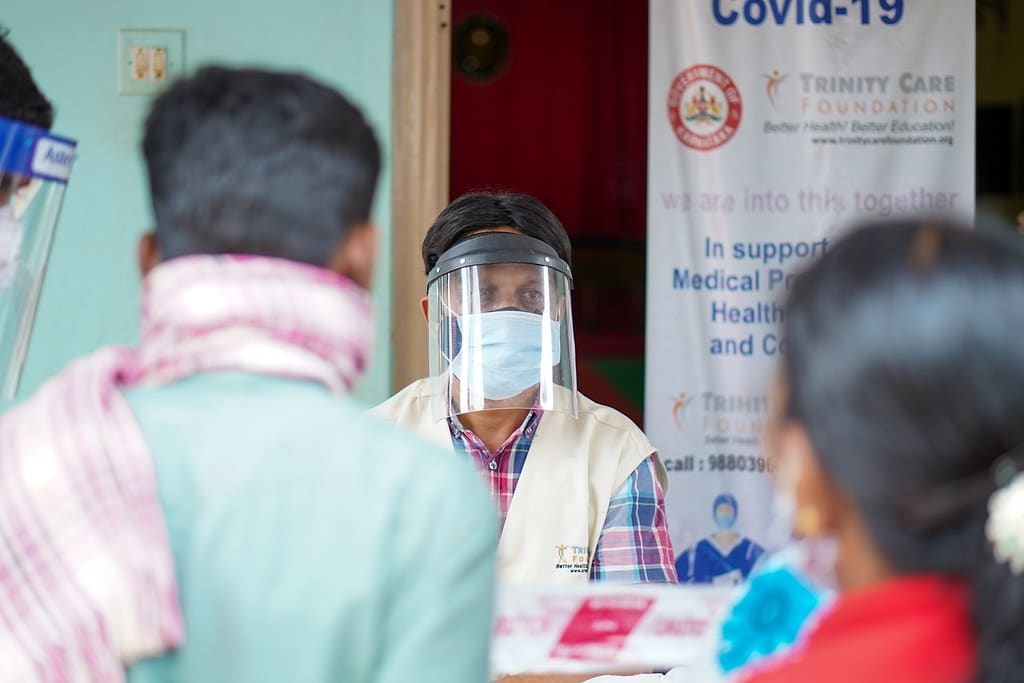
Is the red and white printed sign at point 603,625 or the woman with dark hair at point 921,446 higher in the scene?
the woman with dark hair at point 921,446

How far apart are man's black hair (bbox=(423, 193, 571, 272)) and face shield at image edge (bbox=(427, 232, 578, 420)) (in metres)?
0.07

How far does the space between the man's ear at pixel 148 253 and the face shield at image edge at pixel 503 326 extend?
3.59 ft

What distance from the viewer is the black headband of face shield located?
2273mm

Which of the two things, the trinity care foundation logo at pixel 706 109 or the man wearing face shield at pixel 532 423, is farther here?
the trinity care foundation logo at pixel 706 109

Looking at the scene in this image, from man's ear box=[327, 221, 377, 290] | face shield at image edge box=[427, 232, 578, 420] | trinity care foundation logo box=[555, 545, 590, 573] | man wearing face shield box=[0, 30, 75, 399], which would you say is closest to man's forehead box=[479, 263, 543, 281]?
face shield at image edge box=[427, 232, 578, 420]

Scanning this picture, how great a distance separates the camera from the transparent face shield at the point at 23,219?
156 cm

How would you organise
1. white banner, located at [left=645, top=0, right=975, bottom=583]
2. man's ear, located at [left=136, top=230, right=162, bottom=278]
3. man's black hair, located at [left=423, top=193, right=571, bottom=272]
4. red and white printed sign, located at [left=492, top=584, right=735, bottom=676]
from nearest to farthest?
man's ear, located at [left=136, top=230, right=162, bottom=278] < red and white printed sign, located at [left=492, top=584, right=735, bottom=676] < man's black hair, located at [left=423, top=193, right=571, bottom=272] < white banner, located at [left=645, top=0, right=975, bottom=583]

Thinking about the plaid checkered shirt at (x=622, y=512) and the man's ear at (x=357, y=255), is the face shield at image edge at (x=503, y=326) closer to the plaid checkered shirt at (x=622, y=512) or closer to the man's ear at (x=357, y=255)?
the plaid checkered shirt at (x=622, y=512)

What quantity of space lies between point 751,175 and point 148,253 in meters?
2.41

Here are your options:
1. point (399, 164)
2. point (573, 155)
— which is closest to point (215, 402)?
point (399, 164)

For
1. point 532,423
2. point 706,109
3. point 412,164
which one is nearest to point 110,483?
point 532,423

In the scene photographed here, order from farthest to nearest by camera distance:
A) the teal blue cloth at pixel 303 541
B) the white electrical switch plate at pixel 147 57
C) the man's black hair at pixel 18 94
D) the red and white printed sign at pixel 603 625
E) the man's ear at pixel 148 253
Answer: the white electrical switch plate at pixel 147 57 < the man's black hair at pixel 18 94 < the red and white printed sign at pixel 603 625 < the man's ear at pixel 148 253 < the teal blue cloth at pixel 303 541

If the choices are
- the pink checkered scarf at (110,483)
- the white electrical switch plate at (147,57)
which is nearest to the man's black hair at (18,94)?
the pink checkered scarf at (110,483)

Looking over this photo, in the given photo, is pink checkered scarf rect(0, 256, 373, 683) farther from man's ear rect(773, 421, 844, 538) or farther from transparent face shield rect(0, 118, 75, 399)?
transparent face shield rect(0, 118, 75, 399)
